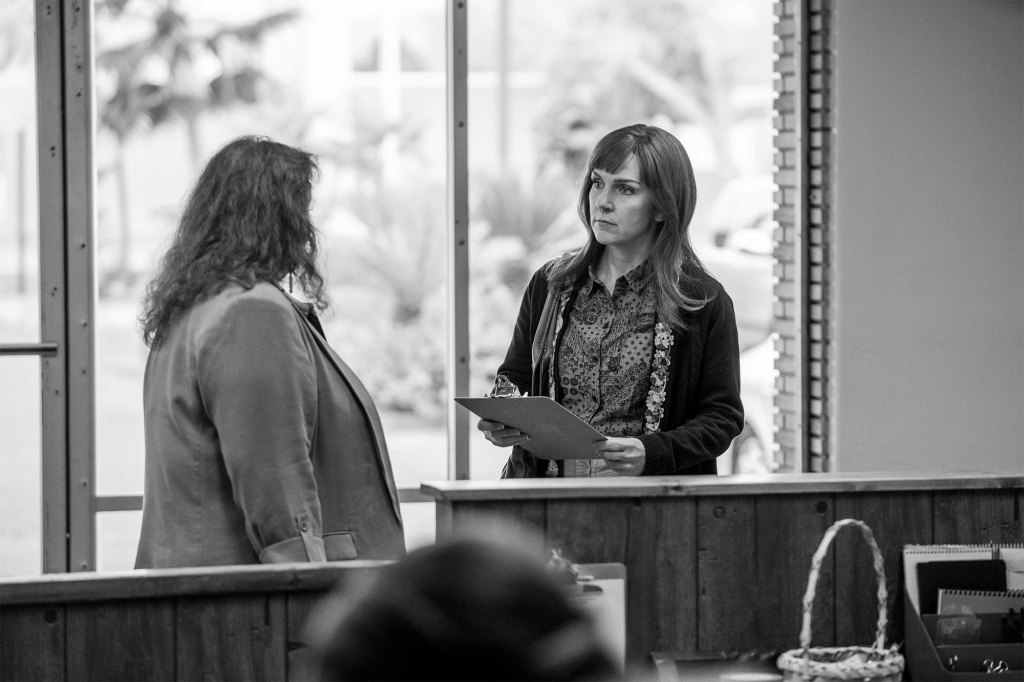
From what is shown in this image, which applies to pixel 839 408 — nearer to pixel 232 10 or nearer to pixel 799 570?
pixel 799 570

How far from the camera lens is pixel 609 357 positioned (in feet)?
9.84

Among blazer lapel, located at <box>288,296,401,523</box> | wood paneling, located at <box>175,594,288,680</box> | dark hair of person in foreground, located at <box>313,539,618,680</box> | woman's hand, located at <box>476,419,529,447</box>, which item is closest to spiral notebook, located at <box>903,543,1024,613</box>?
woman's hand, located at <box>476,419,529,447</box>

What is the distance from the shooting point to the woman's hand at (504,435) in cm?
291


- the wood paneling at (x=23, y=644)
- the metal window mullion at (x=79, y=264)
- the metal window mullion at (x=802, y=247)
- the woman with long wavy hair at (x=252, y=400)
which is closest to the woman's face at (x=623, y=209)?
the woman with long wavy hair at (x=252, y=400)

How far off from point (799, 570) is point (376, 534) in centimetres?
80

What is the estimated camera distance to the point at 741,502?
2436 mm

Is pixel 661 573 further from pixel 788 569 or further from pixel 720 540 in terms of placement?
pixel 788 569

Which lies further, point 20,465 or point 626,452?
point 20,465

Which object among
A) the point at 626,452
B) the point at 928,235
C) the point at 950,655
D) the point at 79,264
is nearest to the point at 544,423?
the point at 626,452

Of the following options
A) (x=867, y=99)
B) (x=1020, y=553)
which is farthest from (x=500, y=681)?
(x=867, y=99)

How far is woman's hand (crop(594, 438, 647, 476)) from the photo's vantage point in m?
2.79

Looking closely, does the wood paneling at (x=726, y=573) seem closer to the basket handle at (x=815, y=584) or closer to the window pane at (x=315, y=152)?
the basket handle at (x=815, y=584)

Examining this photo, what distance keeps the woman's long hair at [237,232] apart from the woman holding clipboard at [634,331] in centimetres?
72

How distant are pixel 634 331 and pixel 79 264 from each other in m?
2.14
